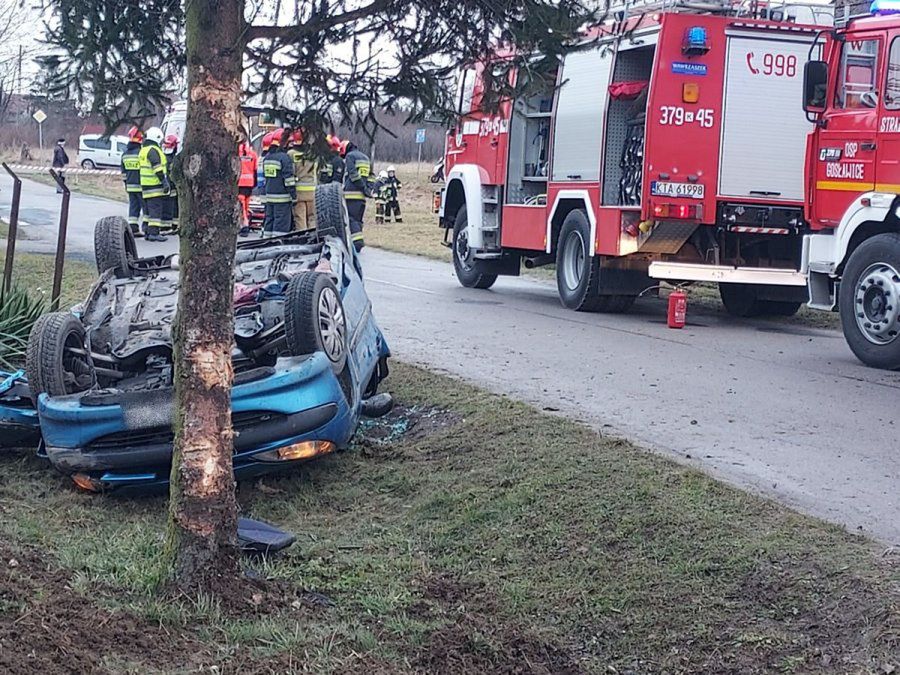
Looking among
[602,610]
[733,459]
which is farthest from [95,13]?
[733,459]

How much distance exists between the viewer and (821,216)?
31.4 feet

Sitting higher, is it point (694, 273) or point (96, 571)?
point (694, 273)

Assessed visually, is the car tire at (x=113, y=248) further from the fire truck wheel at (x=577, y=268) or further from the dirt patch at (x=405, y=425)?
the fire truck wheel at (x=577, y=268)

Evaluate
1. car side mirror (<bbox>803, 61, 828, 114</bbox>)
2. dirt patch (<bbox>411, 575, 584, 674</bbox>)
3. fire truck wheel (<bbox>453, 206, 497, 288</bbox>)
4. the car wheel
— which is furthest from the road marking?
dirt patch (<bbox>411, 575, 584, 674</bbox>)

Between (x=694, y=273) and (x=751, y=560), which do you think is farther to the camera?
(x=694, y=273)

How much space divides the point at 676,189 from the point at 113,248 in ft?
19.1

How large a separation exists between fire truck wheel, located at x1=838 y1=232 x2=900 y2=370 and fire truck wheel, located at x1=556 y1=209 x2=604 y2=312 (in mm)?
3533

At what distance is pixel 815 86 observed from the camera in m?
9.36

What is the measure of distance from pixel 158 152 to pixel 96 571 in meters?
15.1

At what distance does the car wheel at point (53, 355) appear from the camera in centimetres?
589

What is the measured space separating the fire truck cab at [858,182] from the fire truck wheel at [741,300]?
2900 millimetres

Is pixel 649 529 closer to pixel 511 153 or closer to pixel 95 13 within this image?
pixel 95 13

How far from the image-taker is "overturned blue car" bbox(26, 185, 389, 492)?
18.6 ft

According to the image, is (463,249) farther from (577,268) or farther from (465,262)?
(577,268)
